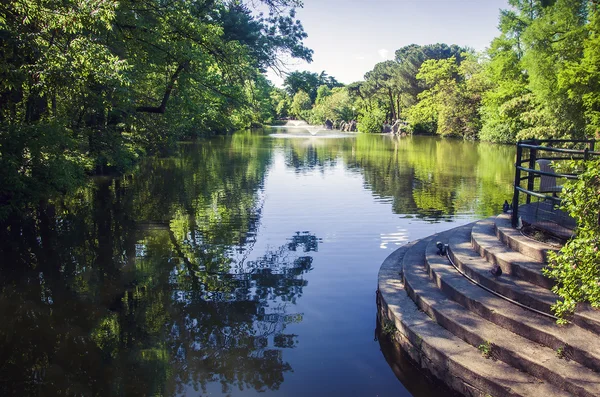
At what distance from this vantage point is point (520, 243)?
20.4 feet

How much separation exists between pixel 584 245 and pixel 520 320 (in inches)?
63.9

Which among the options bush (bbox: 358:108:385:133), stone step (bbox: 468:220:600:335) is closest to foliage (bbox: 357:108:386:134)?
bush (bbox: 358:108:385:133)

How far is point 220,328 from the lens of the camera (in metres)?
6.61

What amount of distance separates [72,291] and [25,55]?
4.99m

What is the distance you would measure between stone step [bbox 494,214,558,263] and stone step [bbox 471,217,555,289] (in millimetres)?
56

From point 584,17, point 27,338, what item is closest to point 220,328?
point 27,338

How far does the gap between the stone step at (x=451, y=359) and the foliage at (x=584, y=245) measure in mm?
1010

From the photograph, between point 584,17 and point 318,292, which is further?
point 584,17

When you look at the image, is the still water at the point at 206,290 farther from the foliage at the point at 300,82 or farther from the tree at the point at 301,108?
the tree at the point at 301,108

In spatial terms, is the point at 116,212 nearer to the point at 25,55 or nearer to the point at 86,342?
the point at 25,55

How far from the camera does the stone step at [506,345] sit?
4.11m

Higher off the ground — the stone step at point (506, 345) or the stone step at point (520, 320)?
the stone step at point (520, 320)

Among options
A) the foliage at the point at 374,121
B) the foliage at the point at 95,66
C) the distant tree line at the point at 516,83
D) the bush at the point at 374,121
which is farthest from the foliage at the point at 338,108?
the foliage at the point at 95,66

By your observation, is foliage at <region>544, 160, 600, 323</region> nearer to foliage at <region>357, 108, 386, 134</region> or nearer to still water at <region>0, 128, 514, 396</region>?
still water at <region>0, 128, 514, 396</region>
